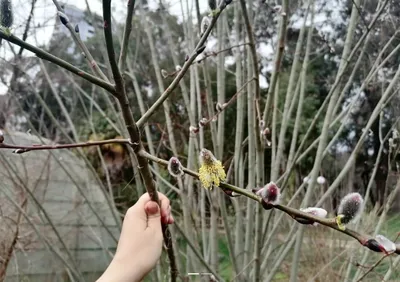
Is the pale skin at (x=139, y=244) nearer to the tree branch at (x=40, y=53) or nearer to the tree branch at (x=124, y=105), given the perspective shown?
the tree branch at (x=124, y=105)

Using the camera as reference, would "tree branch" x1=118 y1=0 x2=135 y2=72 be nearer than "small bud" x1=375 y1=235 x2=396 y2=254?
No

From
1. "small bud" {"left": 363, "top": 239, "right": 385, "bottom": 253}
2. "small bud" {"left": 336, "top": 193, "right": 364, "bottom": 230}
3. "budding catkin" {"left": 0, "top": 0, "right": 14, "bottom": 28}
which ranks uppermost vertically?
"budding catkin" {"left": 0, "top": 0, "right": 14, "bottom": 28}

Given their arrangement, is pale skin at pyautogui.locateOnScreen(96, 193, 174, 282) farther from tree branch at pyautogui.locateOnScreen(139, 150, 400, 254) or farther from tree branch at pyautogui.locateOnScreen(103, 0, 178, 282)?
tree branch at pyautogui.locateOnScreen(139, 150, 400, 254)

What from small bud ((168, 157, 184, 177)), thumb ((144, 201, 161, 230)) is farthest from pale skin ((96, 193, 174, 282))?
small bud ((168, 157, 184, 177))

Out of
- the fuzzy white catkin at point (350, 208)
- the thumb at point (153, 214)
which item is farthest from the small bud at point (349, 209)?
the thumb at point (153, 214)

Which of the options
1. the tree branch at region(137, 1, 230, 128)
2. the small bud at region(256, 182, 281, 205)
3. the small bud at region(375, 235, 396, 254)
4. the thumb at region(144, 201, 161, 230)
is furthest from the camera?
the thumb at region(144, 201, 161, 230)

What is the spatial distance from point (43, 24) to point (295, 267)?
6.03 ft

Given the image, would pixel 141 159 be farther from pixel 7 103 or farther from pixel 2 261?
pixel 7 103

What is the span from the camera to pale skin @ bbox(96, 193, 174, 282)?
0.92 m

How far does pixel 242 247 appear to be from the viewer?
84.7 inches

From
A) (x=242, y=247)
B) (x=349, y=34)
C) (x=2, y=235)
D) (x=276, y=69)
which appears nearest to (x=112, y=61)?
(x=276, y=69)

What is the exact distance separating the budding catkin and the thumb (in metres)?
0.41

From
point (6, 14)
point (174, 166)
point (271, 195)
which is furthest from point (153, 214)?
point (6, 14)

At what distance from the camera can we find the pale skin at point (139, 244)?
918mm
